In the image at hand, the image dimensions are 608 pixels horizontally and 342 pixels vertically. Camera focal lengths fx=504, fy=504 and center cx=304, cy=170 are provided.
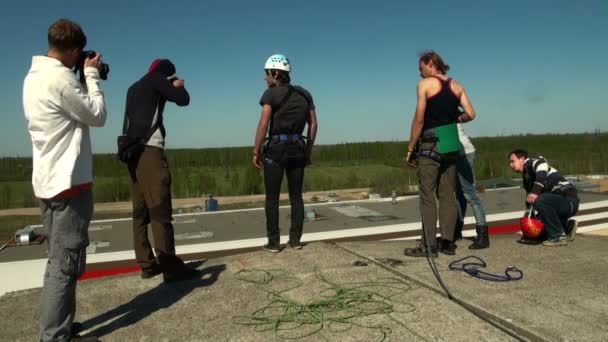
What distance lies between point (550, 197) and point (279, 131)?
100.0 inches

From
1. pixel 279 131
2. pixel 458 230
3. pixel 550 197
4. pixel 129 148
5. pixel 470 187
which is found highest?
pixel 279 131

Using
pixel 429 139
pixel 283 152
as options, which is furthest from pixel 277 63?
pixel 429 139

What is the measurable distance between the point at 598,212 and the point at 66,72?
891cm

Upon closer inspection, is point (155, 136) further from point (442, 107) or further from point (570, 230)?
point (570, 230)

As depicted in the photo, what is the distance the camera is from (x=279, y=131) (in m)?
4.11

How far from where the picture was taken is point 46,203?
2373 mm

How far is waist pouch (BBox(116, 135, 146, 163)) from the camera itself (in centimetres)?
327

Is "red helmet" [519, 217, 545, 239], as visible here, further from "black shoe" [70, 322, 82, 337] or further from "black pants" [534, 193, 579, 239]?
"black shoe" [70, 322, 82, 337]

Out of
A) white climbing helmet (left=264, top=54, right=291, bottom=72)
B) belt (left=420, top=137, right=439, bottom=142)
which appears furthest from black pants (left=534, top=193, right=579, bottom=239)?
white climbing helmet (left=264, top=54, right=291, bottom=72)

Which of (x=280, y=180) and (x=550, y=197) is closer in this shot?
(x=280, y=180)

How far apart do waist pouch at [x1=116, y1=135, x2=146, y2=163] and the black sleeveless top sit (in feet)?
7.06

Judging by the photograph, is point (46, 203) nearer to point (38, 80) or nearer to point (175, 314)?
point (38, 80)

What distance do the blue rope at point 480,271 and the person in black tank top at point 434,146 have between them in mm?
236

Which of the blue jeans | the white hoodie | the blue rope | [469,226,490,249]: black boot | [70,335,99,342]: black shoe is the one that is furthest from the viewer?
the blue jeans
